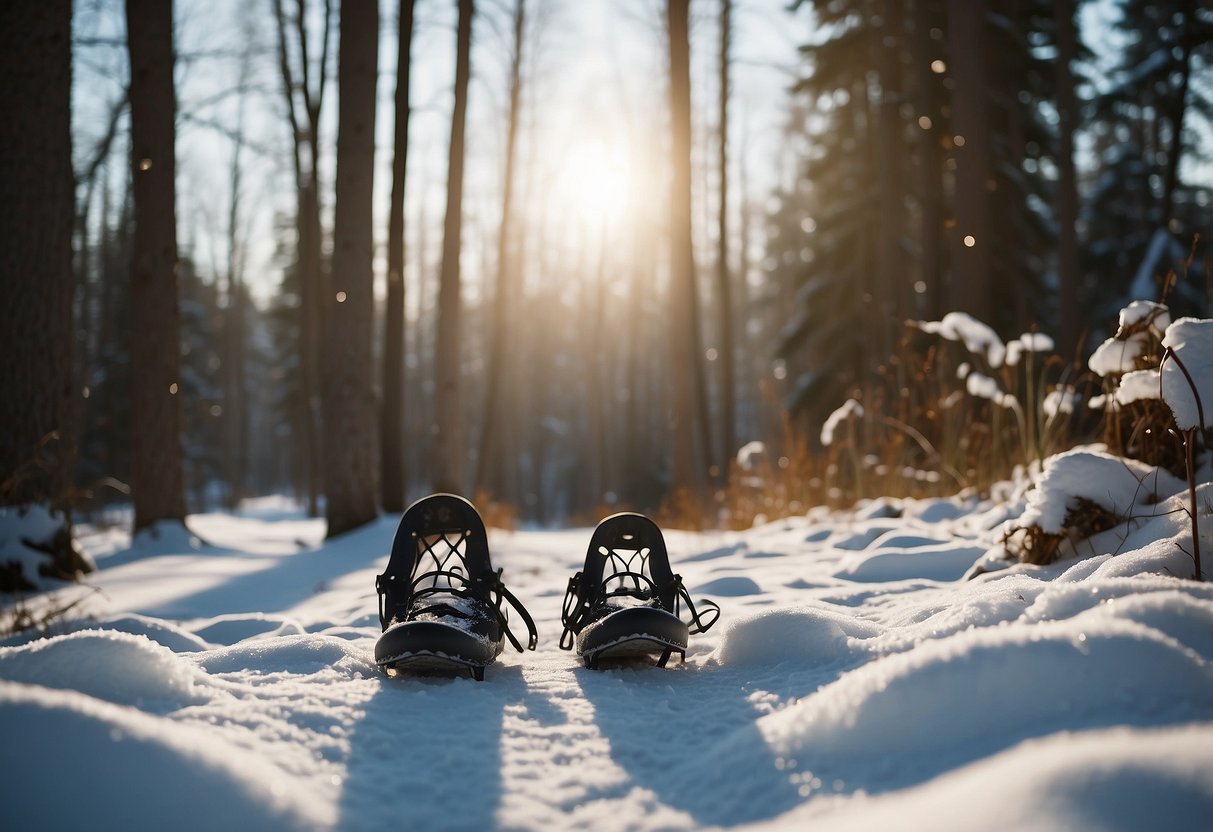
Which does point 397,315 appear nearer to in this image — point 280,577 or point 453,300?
point 453,300

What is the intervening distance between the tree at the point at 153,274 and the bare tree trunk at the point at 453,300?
3.11 meters

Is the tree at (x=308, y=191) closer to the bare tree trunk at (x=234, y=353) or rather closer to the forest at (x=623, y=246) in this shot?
the forest at (x=623, y=246)

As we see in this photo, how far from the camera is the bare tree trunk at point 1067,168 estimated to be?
42.5ft

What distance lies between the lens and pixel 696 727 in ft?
5.73

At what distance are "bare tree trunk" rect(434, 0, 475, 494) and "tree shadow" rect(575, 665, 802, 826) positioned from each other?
7521 mm

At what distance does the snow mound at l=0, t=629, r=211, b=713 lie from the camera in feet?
5.51

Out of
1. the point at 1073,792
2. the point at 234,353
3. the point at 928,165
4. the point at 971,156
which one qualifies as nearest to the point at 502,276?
the point at 928,165

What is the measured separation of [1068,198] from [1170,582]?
14202 millimetres

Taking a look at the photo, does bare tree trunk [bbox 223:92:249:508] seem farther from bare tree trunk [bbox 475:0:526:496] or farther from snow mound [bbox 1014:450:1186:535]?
snow mound [bbox 1014:450:1186:535]

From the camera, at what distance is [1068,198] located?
13.4m

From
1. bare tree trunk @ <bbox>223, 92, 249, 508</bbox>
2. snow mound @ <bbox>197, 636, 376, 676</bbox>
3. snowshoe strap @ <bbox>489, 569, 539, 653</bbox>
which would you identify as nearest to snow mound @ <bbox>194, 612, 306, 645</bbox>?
snow mound @ <bbox>197, 636, 376, 676</bbox>

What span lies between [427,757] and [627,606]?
38.2 inches

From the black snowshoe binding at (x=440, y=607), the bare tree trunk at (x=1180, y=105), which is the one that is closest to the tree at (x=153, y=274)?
the black snowshoe binding at (x=440, y=607)

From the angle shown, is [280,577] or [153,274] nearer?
[280,577]
